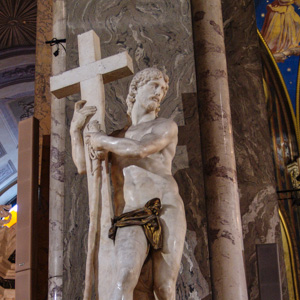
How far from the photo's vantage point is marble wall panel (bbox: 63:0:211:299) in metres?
5.73

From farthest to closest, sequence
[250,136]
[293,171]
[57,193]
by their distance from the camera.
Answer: [293,171], [250,136], [57,193]

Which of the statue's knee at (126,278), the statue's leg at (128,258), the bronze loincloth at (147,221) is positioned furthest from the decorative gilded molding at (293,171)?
the statue's knee at (126,278)

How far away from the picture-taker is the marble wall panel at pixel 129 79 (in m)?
5.73

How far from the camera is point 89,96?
5027 millimetres

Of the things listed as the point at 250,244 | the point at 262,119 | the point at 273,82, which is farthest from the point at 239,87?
the point at 273,82

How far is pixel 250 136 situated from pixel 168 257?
113 inches

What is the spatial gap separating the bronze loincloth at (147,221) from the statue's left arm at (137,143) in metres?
0.36

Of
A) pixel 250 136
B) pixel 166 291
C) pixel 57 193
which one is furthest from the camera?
pixel 250 136

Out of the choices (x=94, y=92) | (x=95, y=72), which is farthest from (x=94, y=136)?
(x=95, y=72)

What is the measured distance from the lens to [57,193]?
6.63 m

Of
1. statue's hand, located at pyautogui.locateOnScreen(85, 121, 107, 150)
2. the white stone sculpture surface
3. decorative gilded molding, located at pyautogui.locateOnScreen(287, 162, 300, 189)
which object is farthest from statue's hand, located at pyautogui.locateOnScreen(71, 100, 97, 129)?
decorative gilded molding, located at pyautogui.locateOnScreen(287, 162, 300, 189)

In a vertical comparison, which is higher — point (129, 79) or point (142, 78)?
point (129, 79)

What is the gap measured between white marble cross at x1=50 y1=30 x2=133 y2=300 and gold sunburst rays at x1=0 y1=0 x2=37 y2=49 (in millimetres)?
9390

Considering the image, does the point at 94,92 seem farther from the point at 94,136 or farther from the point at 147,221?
the point at 147,221
